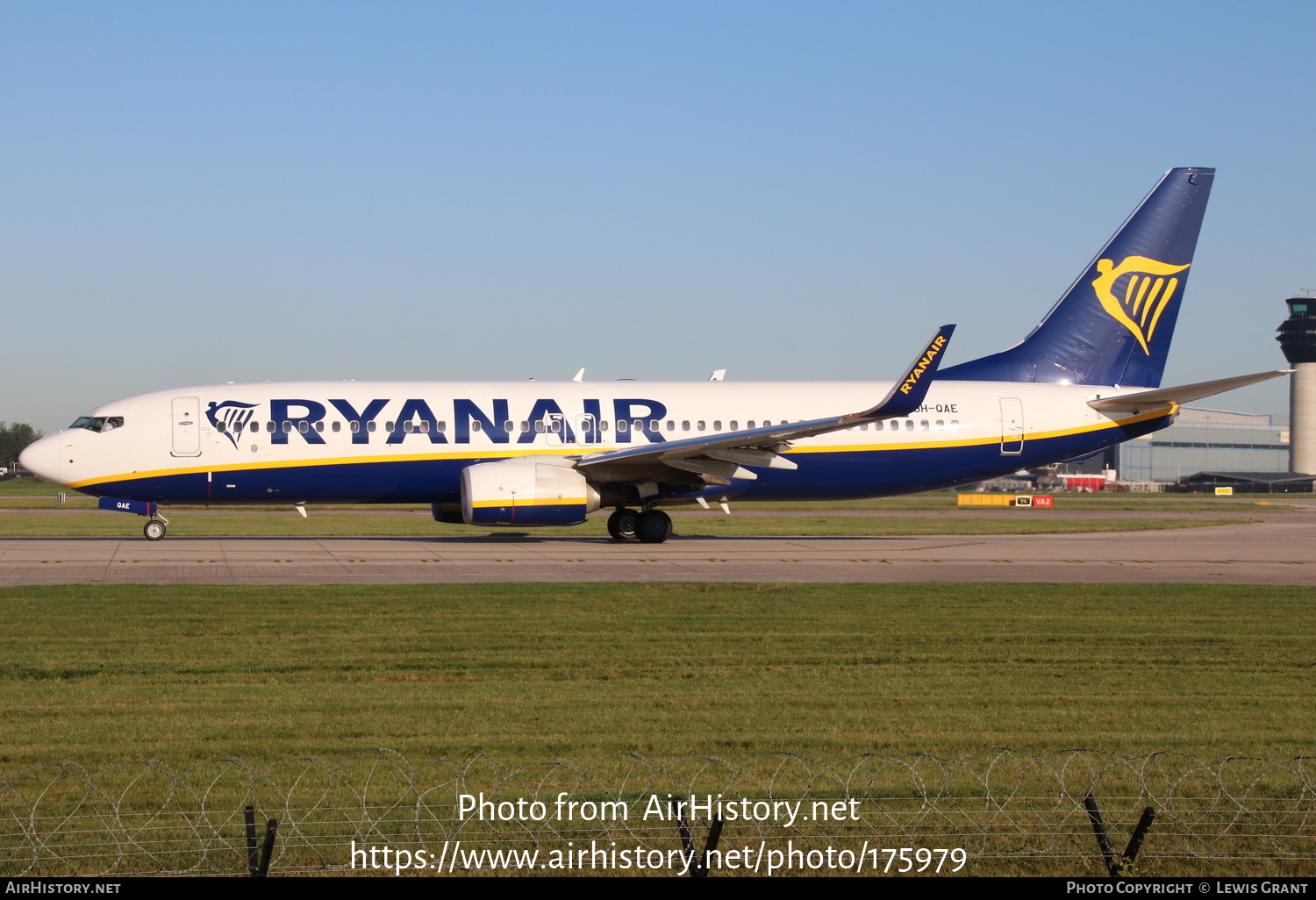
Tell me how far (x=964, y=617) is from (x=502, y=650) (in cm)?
685

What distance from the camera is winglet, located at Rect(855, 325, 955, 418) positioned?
88.9 feet

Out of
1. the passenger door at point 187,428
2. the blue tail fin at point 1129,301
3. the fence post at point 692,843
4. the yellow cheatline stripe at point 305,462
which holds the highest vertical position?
the blue tail fin at point 1129,301

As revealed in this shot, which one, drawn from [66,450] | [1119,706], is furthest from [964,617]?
[66,450]

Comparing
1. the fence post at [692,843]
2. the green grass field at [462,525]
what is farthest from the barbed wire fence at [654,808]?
the green grass field at [462,525]

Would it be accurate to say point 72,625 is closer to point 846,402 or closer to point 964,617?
point 964,617

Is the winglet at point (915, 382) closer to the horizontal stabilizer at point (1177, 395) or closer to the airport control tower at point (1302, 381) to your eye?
the horizontal stabilizer at point (1177, 395)

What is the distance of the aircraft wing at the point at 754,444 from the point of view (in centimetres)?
2728

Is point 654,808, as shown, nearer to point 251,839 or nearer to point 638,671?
point 251,839

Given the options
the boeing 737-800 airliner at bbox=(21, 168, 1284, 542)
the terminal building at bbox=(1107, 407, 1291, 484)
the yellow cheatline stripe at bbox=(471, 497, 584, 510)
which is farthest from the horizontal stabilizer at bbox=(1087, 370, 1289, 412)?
the terminal building at bbox=(1107, 407, 1291, 484)

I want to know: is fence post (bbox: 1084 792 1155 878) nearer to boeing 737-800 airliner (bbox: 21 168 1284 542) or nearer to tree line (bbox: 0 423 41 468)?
boeing 737-800 airliner (bbox: 21 168 1284 542)

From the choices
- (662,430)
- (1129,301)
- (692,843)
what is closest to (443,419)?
(662,430)

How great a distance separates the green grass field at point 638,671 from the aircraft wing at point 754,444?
846cm

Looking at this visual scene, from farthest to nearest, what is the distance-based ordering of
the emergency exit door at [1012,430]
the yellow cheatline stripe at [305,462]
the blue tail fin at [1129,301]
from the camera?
1. the blue tail fin at [1129,301]
2. the emergency exit door at [1012,430]
3. the yellow cheatline stripe at [305,462]

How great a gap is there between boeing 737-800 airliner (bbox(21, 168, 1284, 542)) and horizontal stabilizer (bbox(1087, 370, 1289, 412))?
0.26ft
